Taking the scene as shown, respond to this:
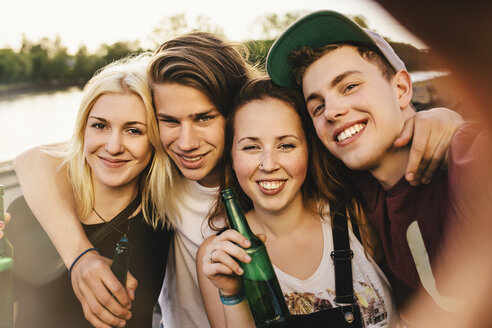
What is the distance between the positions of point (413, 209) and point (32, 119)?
1973 millimetres

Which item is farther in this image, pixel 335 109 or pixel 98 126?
pixel 98 126

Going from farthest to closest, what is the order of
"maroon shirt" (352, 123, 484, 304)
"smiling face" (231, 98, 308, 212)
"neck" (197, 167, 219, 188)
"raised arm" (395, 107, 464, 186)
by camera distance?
1. "neck" (197, 167, 219, 188)
2. "smiling face" (231, 98, 308, 212)
3. "raised arm" (395, 107, 464, 186)
4. "maroon shirt" (352, 123, 484, 304)

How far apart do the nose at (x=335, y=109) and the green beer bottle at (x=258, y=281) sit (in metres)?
0.34

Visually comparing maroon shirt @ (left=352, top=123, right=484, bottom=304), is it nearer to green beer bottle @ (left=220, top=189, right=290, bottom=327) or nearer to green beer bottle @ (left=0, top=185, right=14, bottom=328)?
green beer bottle @ (left=220, top=189, right=290, bottom=327)

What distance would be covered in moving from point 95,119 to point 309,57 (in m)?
0.79

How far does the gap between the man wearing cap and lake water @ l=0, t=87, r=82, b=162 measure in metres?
1.23

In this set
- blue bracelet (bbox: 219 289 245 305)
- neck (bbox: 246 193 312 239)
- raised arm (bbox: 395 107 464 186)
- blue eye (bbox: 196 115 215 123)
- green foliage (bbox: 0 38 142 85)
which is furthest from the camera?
green foliage (bbox: 0 38 142 85)

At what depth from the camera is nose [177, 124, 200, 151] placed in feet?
4.23

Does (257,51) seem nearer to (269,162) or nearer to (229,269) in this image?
(269,162)

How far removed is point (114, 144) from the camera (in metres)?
1.27

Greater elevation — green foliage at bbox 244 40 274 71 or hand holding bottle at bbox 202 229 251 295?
green foliage at bbox 244 40 274 71

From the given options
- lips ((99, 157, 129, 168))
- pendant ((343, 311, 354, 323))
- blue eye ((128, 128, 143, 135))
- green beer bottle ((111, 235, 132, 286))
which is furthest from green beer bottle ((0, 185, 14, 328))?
pendant ((343, 311, 354, 323))

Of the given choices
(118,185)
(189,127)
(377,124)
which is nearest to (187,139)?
(189,127)

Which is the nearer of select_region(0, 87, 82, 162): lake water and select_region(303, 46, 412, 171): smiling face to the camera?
select_region(303, 46, 412, 171): smiling face
